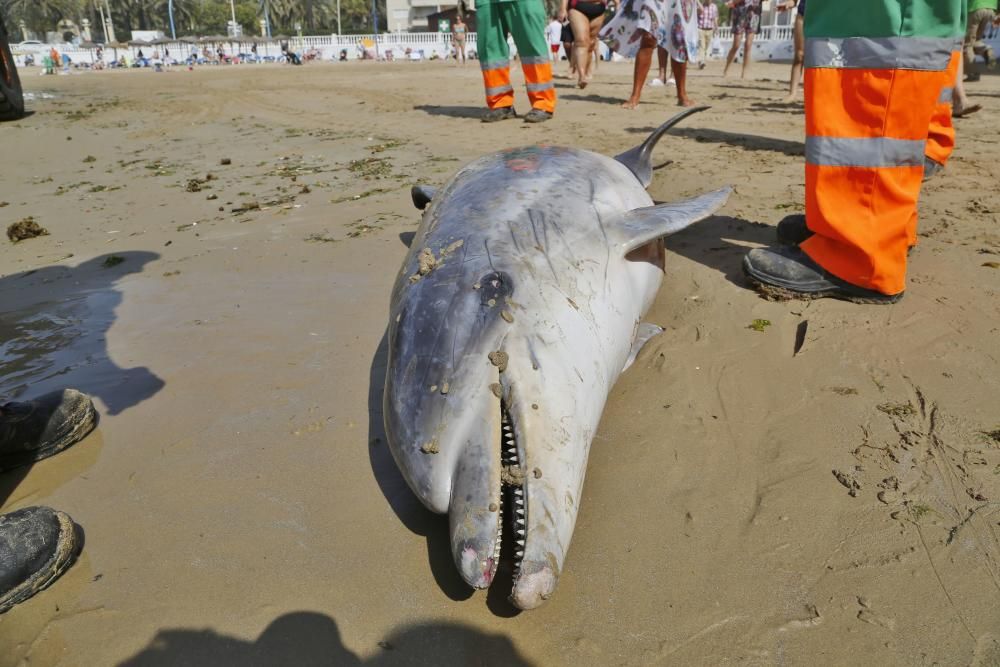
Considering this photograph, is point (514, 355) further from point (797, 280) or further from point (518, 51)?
point (518, 51)

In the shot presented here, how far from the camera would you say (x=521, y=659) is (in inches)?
60.0

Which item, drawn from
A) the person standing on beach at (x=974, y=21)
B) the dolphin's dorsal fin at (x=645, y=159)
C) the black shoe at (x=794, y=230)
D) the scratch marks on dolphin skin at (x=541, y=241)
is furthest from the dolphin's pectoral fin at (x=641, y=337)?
the person standing on beach at (x=974, y=21)

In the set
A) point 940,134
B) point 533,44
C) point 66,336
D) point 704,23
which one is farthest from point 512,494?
point 704,23

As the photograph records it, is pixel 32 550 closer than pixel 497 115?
Yes

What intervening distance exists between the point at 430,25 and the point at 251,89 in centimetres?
5522

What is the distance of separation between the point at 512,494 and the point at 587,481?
A: 34cm

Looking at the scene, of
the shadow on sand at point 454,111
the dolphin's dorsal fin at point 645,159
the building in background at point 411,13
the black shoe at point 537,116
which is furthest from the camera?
the building in background at point 411,13

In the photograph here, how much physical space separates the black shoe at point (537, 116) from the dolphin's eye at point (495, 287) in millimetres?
5976

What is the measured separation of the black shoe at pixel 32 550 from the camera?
5.65ft

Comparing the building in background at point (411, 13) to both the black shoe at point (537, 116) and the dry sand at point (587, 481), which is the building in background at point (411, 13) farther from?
the dry sand at point (587, 481)

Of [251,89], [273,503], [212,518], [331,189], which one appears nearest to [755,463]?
[273,503]

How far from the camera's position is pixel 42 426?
225 cm

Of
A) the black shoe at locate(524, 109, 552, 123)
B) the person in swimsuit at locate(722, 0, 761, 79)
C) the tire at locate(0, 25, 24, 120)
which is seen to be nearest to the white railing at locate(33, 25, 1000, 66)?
the person in swimsuit at locate(722, 0, 761, 79)

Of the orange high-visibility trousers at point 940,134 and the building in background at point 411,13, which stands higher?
the building in background at point 411,13
